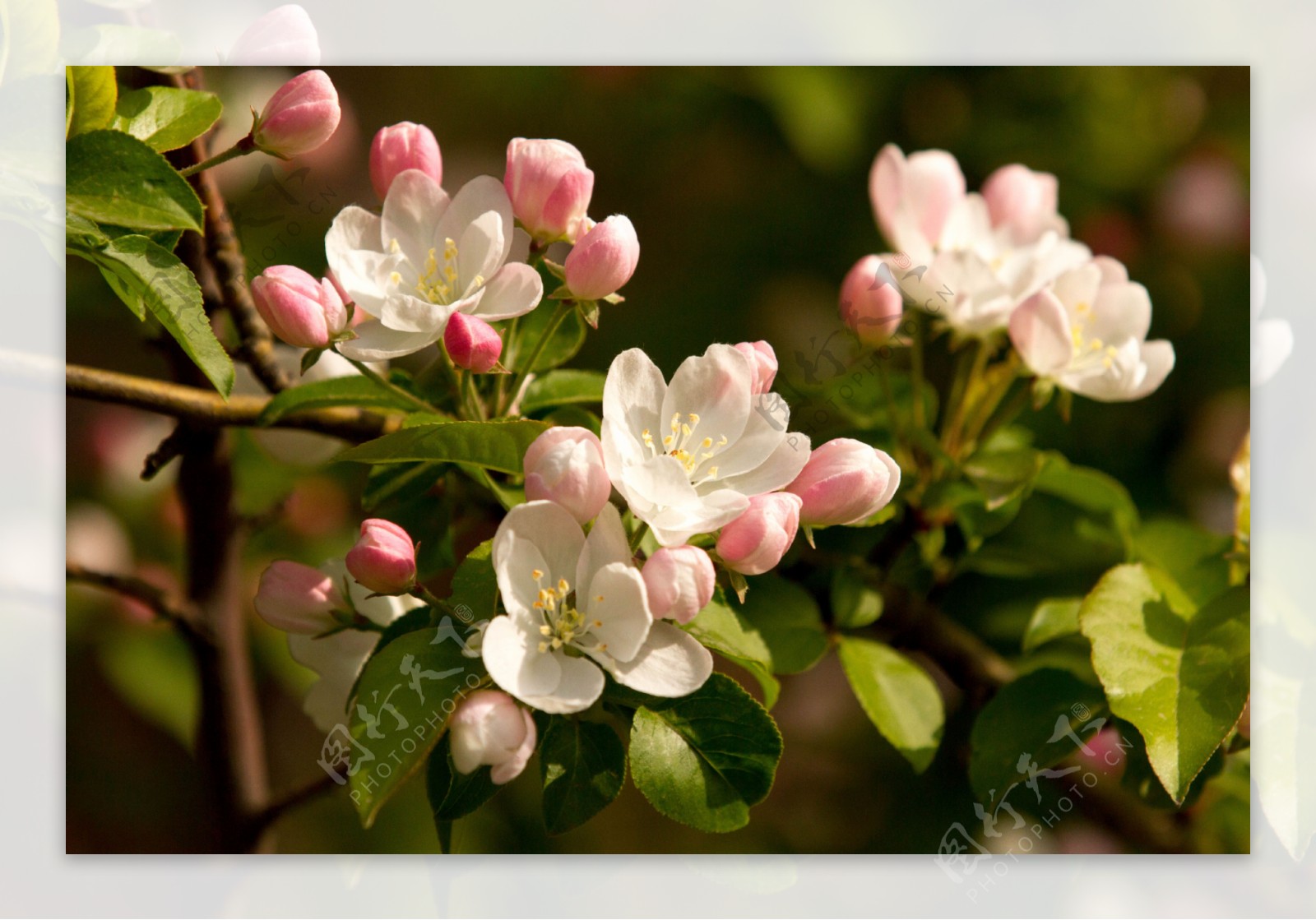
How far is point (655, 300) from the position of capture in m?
2.11

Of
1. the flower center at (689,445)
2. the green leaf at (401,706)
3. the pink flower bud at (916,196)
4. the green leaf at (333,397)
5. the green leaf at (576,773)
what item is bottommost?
the green leaf at (576,773)

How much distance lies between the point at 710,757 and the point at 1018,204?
72 centimetres

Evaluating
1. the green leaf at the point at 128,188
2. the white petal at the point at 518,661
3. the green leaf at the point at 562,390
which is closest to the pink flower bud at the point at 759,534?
the white petal at the point at 518,661

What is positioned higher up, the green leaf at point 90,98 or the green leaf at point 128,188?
the green leaf at point 90,98

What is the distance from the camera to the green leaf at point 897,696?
1.08 metres

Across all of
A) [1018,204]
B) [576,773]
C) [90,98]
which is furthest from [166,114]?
[1018,204]

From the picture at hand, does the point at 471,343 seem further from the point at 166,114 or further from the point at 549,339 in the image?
the point at 166,114

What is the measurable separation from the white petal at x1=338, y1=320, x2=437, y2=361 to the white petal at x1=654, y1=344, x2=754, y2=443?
0.18 metres

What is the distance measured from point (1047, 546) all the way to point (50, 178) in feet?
3.33

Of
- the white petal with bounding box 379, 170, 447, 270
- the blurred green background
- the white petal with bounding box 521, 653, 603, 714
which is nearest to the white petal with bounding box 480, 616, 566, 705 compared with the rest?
the white petal with bounding box 521, 653, 603, 714

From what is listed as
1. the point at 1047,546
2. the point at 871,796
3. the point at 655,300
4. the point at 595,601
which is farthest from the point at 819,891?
the point at 655,300

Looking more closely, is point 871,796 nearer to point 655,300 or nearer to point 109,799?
point 655,300

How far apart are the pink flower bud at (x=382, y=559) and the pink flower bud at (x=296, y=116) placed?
0.33 meters

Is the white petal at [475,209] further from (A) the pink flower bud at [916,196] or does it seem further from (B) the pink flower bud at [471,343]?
(A) the pink flower bud at [916,196]
